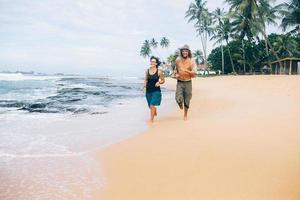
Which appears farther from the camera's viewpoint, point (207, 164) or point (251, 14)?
point (251, 14)

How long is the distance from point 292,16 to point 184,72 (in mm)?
37001

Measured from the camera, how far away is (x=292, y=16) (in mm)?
39500

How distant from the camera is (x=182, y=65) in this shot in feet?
23.5

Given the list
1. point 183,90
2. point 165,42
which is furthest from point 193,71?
point 165,42

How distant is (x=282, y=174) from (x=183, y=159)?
42.8 inches

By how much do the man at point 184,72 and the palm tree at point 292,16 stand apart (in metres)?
36.2

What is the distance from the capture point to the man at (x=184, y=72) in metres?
7.07

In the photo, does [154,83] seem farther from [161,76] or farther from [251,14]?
[251,14]

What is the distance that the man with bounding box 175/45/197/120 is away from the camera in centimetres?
707

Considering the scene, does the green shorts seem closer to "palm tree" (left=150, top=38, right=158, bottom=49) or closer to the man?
the man

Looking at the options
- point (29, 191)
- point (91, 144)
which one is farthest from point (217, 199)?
point (91, 144)

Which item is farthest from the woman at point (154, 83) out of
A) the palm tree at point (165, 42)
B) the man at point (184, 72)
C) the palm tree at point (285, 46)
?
the palm tree at point (165, 42)

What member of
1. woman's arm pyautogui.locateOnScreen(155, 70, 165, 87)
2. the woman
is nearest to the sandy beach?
the woman

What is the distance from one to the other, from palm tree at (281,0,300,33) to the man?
36.2m
